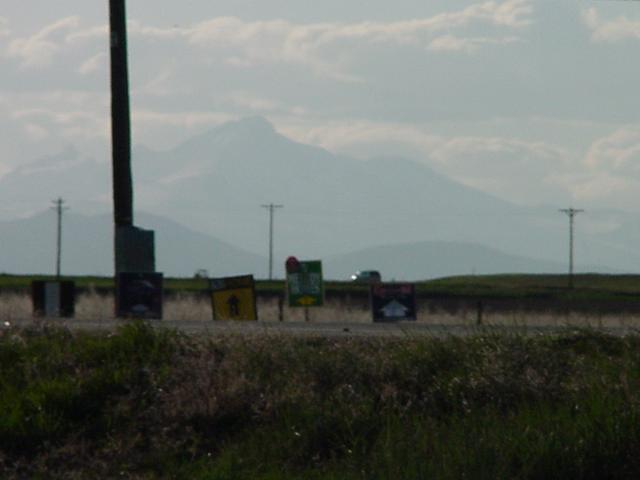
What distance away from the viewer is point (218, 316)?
23.5 m

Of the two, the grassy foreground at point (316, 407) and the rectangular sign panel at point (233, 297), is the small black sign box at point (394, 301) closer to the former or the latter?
the rectangular sign panel at point (233, 297)

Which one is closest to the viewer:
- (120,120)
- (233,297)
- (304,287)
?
(233,297)

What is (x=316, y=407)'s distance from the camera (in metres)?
13.9

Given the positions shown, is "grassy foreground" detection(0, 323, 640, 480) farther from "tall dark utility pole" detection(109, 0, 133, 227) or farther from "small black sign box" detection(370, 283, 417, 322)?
"small black sign box" detection(370, 283, 417, 322)

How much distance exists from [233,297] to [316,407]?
33.1ft

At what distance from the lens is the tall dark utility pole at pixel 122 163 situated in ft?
80.4

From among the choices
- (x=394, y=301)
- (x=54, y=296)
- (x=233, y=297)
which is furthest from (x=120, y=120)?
(x=394, y=301)

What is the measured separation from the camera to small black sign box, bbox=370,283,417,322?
28516 millimetres

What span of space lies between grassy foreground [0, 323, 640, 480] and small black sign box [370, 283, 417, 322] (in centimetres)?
1254

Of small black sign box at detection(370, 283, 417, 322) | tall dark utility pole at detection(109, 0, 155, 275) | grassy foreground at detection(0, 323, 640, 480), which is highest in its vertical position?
tall dark utility pole at detection(109, 0, 155, 275)

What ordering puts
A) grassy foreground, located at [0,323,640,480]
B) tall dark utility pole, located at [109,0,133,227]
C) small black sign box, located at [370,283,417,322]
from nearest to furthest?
grassy foreground, located at [0,323,640,480]
tall dark utility pole, located at [109,0,133,227]
small black sign box, located at [370,283,417,322]

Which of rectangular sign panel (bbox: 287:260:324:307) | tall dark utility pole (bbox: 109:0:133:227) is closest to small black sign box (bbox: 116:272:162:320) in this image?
tall dark utility pole (bbox: 109:0:133:227)

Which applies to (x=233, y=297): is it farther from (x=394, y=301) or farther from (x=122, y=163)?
(x=394, y=301)

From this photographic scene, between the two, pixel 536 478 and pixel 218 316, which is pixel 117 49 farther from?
pixel 536 478
